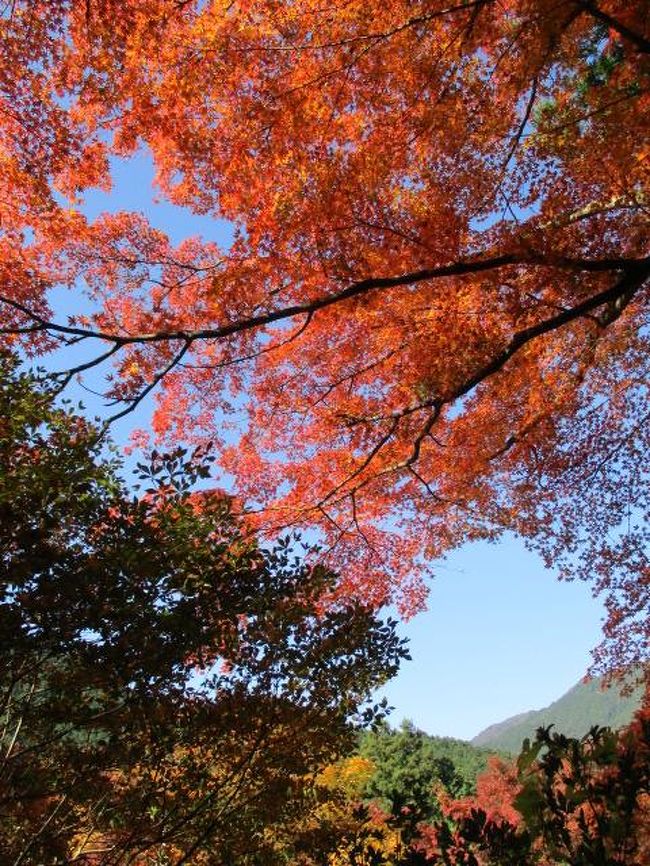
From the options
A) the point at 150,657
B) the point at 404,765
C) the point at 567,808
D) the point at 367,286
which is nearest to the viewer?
the point at 567,808

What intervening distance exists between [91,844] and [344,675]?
11.1 ft

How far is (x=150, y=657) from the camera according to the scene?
13.3ft

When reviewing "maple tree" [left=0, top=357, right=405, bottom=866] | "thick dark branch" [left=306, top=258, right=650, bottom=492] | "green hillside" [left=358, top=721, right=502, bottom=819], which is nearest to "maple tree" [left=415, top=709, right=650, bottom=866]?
"maple tree" [left=0, top=357, right=405, bottom=866]

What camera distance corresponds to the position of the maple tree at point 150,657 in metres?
3.94

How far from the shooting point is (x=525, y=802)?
3.20m

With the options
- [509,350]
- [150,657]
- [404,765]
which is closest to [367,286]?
[509,350]

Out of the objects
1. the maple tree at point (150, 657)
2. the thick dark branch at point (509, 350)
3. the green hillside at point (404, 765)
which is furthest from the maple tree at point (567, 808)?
the green hillside at point (404, 765)

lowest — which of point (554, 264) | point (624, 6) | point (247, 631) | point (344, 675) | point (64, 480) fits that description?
point (344, 675)

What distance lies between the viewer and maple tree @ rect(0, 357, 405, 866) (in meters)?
3.94

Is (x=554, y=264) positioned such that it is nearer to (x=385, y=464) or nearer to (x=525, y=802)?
(x=385, y=464)

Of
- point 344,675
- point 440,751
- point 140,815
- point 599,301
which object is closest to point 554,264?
point 599,301

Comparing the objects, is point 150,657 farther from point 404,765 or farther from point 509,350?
point 404,765

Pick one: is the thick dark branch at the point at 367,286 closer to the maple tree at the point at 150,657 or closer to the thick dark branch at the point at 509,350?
the thick dark branch at the point at 509,350

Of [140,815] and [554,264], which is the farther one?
[554,264]
